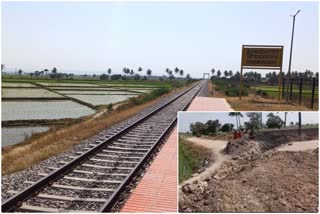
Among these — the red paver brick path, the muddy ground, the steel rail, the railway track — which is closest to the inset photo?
the muddy ground

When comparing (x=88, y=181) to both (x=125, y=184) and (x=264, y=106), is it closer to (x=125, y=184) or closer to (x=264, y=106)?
(x=125, y=184)

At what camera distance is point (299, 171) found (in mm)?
4816

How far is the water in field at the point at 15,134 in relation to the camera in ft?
49.5

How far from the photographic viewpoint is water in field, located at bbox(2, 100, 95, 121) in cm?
2248

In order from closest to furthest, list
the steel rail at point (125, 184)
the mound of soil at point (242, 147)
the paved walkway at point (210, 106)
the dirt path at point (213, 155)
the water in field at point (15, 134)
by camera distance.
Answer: the mound of soil at point (242, 147), the dirt path at point (213, 155), the steel rail at point (125, 184), the water in field at point (15, 134), the paved walkway at point (210, 106)

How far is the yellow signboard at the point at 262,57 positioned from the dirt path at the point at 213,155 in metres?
17.2

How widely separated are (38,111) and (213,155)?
2134cm

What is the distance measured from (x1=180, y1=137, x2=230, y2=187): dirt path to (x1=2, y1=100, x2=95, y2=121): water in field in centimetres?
1773

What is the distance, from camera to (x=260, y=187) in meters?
4.61

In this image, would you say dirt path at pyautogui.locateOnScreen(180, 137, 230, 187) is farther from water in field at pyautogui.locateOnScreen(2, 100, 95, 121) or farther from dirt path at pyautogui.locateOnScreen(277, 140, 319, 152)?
water in field at pyautogui.locateOnScreen(2, 100, 95, 121)

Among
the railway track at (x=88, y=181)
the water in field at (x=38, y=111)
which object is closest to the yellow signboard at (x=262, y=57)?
the water in field at (x=38, y=111)

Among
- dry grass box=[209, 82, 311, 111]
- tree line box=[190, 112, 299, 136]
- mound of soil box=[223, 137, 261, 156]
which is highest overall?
tree line box=[190, 112, 299, 136]

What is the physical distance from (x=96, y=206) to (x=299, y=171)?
2727 millimetres

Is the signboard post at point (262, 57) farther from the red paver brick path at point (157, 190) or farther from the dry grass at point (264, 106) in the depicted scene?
the red paver brick path at point (157, 190)
